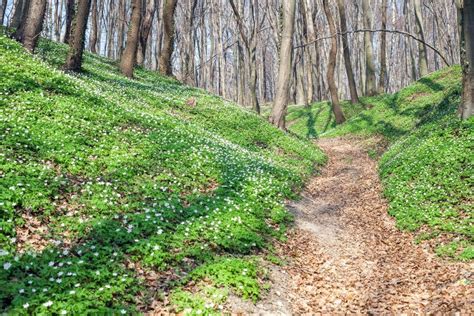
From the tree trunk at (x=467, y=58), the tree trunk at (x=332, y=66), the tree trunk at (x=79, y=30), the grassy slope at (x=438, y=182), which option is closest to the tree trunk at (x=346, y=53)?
the tree trunk at (x=332, y=66)

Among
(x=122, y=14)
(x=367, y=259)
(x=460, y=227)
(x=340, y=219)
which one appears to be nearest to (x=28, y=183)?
(x=367, y=259)

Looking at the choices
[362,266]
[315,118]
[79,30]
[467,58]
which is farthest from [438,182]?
[315,118]

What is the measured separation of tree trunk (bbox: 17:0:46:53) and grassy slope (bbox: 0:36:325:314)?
195 cm

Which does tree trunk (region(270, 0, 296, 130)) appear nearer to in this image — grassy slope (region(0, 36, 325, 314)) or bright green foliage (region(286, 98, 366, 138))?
A: grassy slope (region(0, 36, 325, 314))

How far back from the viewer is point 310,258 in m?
9.03

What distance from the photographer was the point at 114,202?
8352 mm

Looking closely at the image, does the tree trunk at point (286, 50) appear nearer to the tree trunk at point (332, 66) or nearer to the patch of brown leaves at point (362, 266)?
the tree trunk at point (332, 66)

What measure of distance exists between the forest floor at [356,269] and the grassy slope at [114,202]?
0.61 metres

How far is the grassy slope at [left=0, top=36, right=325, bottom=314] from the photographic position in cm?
594

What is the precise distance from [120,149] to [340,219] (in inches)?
271

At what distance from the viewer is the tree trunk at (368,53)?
1300 inches

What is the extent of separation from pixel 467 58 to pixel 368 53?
20.9 m

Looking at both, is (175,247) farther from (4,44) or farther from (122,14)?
(122,14)

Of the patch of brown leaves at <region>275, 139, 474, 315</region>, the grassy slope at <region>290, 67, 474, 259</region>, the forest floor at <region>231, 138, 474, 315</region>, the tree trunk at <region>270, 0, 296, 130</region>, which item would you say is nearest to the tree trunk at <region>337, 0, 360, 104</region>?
the tree trunk at <region>270, 0, 296, 130</region>
